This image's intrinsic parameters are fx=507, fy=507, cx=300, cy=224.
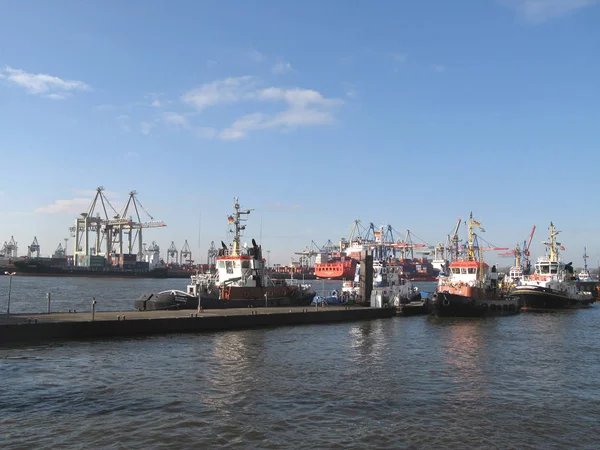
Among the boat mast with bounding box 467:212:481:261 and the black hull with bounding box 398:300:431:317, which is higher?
the boat mast with bounding box 467:212:481:261

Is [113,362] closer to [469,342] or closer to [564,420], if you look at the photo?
[564,420]

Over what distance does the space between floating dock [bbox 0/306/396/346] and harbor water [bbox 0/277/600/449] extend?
1418 millimetres

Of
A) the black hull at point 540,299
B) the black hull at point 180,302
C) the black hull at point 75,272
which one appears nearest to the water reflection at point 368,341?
the black hull at point 180,302

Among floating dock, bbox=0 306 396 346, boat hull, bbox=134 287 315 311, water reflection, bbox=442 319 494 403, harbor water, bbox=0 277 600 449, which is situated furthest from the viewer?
boat hull, bbox=134 287 315 311

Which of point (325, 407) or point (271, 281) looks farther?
point (271, 281)

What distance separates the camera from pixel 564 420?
1838 cm

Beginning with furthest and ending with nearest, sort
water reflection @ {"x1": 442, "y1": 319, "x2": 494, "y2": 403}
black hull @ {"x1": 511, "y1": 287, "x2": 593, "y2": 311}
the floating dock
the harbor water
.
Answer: black hull @ {"x1": 511, "y1": 287, "x2": 593, "y2": 311} → the floating dock → water reflection @ {"x1": 442, "y1": 319, "x2": 494, "y2": 403} → the harbor water

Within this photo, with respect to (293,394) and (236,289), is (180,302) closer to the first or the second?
(236,289)

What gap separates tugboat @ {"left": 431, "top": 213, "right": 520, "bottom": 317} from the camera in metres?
53.5

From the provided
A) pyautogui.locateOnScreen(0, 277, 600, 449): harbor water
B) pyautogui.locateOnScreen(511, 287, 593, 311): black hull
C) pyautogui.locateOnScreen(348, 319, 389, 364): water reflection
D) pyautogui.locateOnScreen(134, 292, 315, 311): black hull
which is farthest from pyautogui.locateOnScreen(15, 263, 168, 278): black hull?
pyautogui.locateOnScreen(0, 277, 600, 449): harbor water

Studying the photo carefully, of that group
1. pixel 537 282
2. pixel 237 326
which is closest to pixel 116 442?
pixel 237 326

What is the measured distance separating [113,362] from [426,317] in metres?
37.1

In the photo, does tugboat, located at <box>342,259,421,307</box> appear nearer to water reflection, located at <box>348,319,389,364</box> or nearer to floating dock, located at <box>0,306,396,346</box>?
water reflection, located at <box>348,319,389,364</box>

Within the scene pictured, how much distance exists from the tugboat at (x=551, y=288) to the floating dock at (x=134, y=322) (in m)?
33.9
